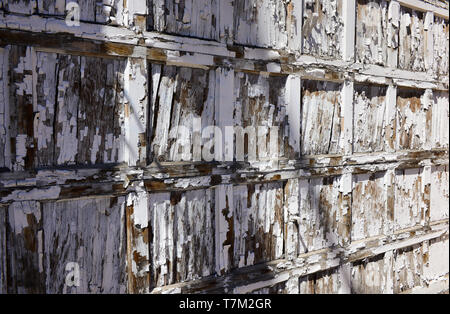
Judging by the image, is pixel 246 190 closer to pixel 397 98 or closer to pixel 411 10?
pixel 397 98

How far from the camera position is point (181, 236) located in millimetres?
2426

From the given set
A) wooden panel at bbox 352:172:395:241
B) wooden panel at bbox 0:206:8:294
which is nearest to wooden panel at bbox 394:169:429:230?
wooden panel at bbox 352:172:395:241

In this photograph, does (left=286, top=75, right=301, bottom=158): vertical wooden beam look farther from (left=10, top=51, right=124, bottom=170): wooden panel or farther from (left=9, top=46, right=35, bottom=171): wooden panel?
(left=9, top=46, right=35, bottom=171): wooden panel

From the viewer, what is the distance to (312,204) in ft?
9.87

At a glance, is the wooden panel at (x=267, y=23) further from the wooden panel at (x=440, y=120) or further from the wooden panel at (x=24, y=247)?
the wooden panel at (x=440, y=120)

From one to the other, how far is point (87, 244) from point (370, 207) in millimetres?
2204

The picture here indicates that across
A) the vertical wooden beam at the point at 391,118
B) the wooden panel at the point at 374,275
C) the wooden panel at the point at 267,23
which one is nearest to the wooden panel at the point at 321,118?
the wooden panel at the point at 267,23

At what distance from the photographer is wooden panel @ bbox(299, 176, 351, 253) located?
2.97 meters

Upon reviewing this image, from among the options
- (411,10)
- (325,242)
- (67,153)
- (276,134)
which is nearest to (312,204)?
(325,242)

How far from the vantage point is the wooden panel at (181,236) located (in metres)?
2.33

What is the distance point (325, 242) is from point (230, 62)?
1461 mm

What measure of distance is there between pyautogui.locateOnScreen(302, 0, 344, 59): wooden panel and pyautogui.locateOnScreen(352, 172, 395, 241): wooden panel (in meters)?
0.96

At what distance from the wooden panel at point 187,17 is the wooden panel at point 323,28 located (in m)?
0.72

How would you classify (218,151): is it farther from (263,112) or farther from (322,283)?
(322,283)
